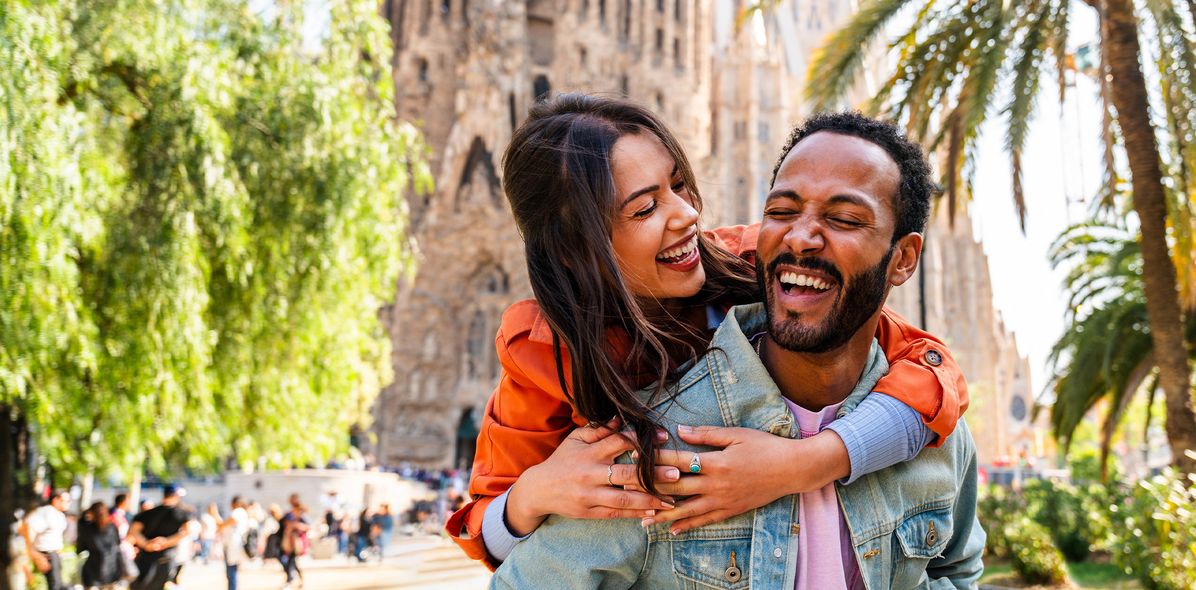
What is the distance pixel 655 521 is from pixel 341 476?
73.0 feet

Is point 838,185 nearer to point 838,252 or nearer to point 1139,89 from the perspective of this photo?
point 838,252

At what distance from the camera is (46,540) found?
29.9ft

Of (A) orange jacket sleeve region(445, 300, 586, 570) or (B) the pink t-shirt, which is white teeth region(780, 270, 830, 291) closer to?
(B) the pink t-shirt

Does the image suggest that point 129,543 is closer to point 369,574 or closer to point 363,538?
point 369,574

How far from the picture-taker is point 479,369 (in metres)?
37.0

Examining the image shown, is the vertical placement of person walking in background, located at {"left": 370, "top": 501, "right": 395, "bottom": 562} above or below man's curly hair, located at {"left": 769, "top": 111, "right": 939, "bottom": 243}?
below

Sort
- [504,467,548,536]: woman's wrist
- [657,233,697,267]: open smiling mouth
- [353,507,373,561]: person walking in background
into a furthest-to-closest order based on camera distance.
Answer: [353,507,373,561]: person walking in background
[657,233,697,267]: open smiling mouth
[504,467,548,536]: woman's wrist

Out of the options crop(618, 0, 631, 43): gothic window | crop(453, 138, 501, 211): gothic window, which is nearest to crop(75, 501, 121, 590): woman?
crop(453, 138, 501, 211): gothic window

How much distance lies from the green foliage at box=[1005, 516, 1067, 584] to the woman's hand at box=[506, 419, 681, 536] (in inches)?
425

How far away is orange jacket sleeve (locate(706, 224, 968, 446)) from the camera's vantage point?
1.88 metres

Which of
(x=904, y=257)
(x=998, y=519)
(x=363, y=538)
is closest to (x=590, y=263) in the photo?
(x=904, y=257)

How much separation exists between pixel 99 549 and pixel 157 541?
2.18ft

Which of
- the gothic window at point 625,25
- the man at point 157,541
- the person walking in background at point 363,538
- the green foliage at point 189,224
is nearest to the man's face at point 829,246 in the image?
the green foliage at point 189,224

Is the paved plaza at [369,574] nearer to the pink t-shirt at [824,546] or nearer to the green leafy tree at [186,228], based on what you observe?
the green leafy tree at [186,228]
